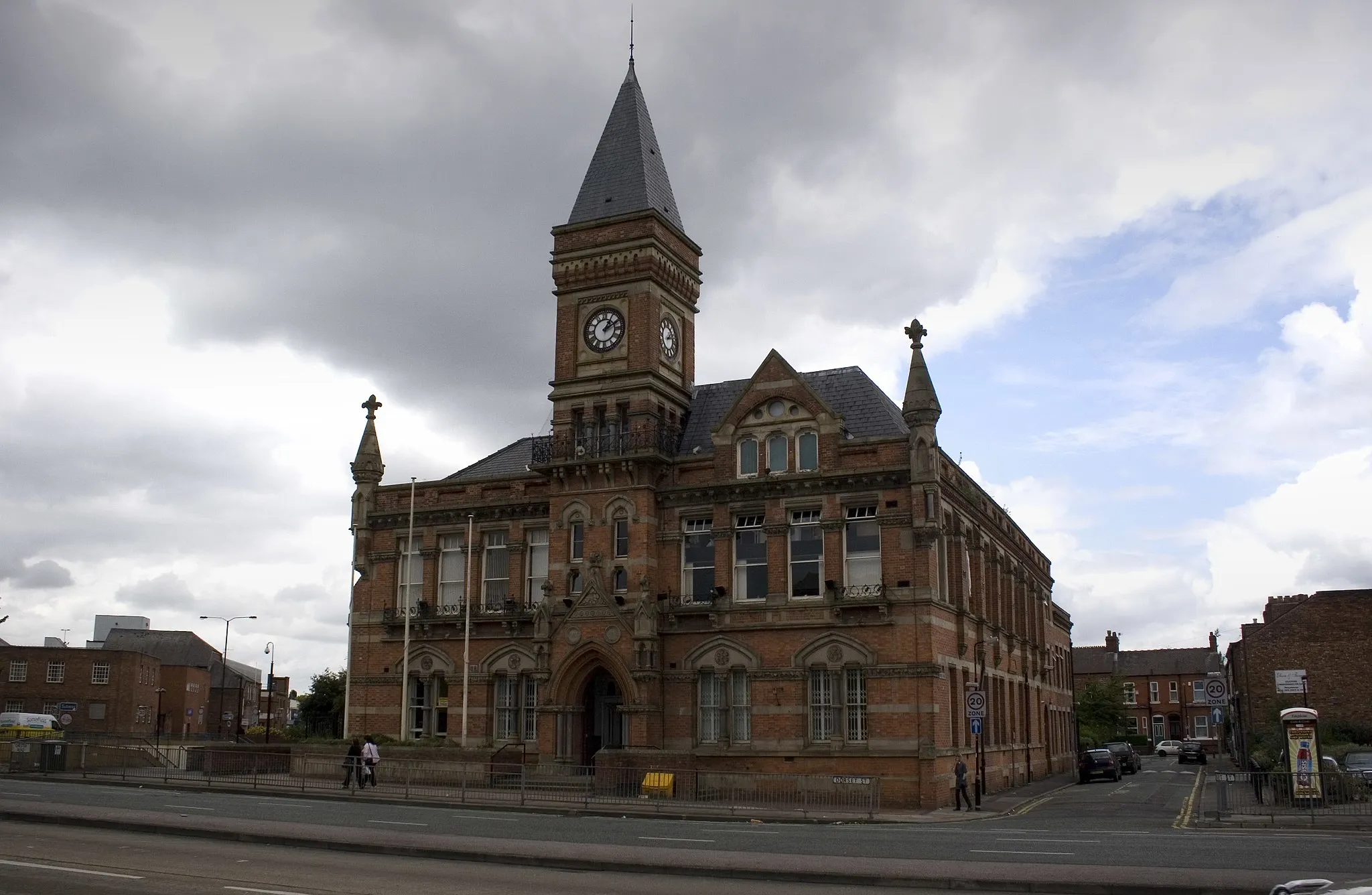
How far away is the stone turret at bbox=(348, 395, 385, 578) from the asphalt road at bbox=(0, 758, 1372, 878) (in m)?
12.8

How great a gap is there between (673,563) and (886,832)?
55.1 ft

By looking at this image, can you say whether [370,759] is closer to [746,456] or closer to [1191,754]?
[746,456]

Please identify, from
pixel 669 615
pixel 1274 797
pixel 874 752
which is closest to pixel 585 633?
pixel 669 615

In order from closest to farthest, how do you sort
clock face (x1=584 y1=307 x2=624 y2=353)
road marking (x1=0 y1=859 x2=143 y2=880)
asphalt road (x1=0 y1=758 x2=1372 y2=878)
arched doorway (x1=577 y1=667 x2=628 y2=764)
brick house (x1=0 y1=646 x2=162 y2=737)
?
road marking (x1=0 y1=859 x2=143 y2=880) → asphalt road (x1=0 y1=758 x2=1372 y2=878) → arched doorway (x1=577 y1=667 x2=628 y2=764) → clock face (x1=584 y1=307 x2=624 y2=353) → brick house (x1=0 y1=646 x2=162 y2=737)

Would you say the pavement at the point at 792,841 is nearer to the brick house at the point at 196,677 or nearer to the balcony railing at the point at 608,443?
the balcony railing at the point at 608,443

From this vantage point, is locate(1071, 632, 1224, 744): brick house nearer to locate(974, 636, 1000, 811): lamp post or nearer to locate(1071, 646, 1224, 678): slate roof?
locate(1071, 646, 1224, 678): slate roof

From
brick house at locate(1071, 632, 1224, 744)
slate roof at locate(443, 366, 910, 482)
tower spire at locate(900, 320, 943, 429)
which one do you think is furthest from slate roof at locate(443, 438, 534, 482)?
brick house at locate(1071, 632, 1224, 744)

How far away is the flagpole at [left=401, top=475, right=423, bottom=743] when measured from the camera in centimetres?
4422

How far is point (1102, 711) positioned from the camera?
300ft

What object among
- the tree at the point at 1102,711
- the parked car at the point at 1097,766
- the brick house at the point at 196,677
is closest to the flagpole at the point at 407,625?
the parked car at the point at 1097,766

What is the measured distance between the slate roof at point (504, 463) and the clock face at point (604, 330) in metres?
5.16

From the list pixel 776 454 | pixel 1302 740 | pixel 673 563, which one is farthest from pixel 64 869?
pixel 1302 740

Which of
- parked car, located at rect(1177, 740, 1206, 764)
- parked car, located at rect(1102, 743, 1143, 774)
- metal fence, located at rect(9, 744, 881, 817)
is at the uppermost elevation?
metal fence, located at rect(9, 744, 881, 817)

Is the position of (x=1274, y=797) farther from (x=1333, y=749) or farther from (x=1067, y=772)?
(x=1067, y=772)
